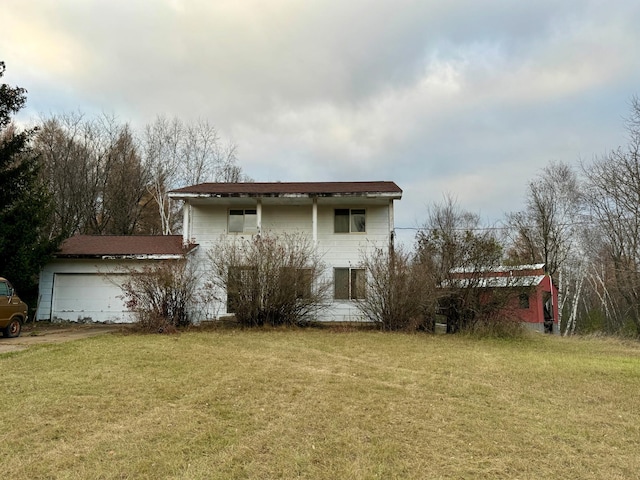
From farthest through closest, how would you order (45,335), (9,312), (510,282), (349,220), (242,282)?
(349,220) < (242,282) < (510,282) < (45,335) < (9,312)

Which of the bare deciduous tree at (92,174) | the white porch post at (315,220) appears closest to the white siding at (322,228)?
the white porch post at (315,220)

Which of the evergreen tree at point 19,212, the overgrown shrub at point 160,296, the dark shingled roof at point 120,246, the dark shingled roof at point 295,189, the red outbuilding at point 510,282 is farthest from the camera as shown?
the dark shingled roof at point 295,189

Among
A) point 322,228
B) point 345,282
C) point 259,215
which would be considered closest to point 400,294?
point 345,282

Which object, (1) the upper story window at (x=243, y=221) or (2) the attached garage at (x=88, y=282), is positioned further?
(1) the upper story window at (x=243, y=221)

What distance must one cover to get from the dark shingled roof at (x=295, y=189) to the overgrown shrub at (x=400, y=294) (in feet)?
11.7

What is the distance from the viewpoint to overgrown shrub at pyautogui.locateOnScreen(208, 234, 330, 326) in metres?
13.8

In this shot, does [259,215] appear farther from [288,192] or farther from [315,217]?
[315,217]

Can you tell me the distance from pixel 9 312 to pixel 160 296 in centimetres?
402

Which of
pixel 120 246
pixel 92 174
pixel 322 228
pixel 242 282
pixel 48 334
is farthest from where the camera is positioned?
pixel 92 174

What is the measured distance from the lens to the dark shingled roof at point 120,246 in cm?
1644

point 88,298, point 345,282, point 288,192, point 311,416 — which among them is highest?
point 288,192

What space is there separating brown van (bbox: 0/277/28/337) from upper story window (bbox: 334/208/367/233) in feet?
37.3

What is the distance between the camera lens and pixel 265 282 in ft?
45.5

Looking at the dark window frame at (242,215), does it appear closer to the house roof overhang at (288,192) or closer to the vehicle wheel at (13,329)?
the house roof overhang at (288,192)
